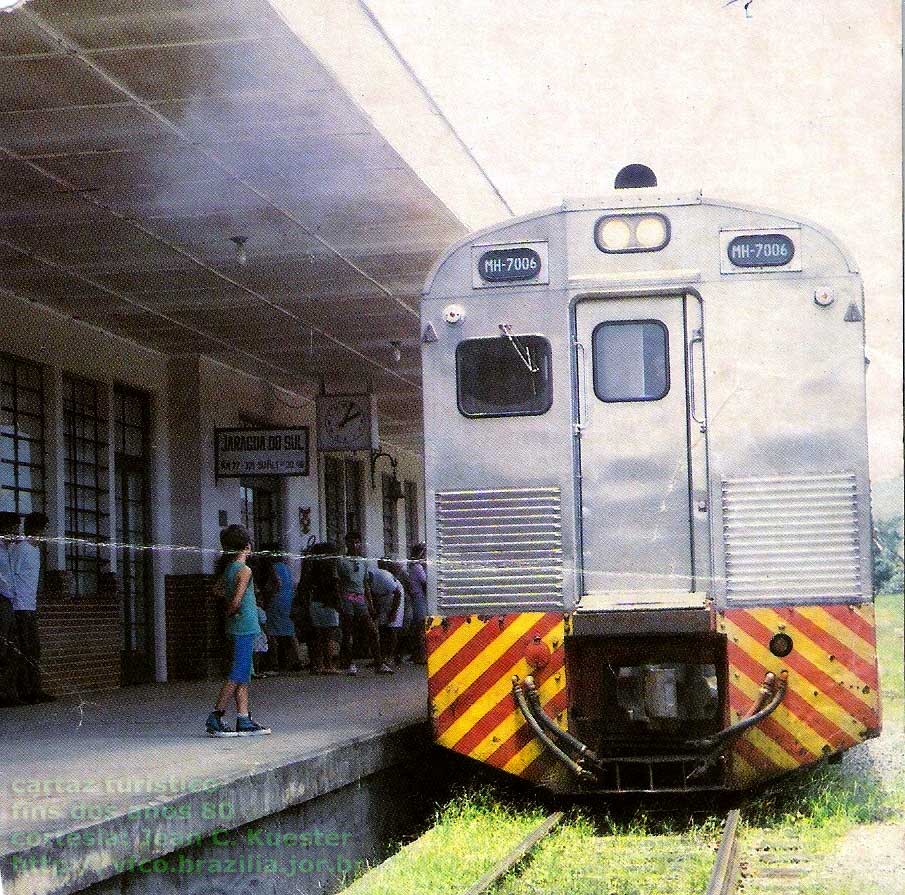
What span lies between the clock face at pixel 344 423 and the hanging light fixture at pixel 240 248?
18.7 ft

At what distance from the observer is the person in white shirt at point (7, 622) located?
14.3m

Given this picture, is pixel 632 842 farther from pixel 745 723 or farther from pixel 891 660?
pixel 891 660

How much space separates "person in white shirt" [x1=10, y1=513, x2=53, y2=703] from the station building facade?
0.93ft

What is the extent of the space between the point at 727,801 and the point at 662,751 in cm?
109

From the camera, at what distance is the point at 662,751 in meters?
9.70

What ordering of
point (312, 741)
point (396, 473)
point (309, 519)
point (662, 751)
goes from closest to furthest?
1. point (662, 751)
2. point (312, 741)
3. point (309, 519)
4. point (396, 473)

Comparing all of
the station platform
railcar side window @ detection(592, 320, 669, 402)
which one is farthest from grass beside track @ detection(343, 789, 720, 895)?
railcar side window @ detection(592, 320, 669, 402)

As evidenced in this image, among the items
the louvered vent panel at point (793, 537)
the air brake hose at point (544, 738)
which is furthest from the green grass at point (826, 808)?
the louvered vent panel at point (793, 537)

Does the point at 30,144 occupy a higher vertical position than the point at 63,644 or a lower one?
higher

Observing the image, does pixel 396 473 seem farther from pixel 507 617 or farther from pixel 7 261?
pixel 507 617

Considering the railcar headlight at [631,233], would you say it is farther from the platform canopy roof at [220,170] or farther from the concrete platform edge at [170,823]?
the concrete platform edge at [170,823]

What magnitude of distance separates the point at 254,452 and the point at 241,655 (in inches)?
367

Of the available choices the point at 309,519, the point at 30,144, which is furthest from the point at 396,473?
the point at 30,144

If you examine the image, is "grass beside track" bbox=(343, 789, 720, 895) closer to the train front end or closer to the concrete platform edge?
the train front end
